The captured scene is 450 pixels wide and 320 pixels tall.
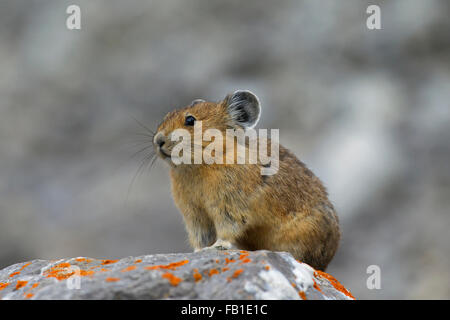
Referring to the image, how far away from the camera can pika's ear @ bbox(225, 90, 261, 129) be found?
23.4 feet

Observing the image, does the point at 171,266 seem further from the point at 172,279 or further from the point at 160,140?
the point at 160,140

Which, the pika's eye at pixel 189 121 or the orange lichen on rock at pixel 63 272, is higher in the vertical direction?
the pika's eye at pixel 189 121

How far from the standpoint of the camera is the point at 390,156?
13977 mm

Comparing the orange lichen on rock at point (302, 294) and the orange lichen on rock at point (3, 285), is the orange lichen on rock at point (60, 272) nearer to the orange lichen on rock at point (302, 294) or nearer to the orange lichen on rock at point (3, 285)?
the orange lichen on rock at point (3, 285)

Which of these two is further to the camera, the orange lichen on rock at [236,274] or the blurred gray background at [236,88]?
the blurred gray background at [236,88]

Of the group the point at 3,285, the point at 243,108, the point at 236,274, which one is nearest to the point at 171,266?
the point at 236,274

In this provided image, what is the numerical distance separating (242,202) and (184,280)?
79.8 inches

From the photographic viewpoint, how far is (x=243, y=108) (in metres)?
7.16

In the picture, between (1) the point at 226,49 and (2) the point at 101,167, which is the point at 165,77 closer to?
(1) the point at 226,49

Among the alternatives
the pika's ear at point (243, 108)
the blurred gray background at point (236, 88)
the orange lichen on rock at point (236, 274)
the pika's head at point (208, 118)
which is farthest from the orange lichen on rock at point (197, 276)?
the blurred gray background at point (236, 88)

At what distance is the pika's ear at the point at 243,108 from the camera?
7117 mm

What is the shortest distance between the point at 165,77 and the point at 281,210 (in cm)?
920

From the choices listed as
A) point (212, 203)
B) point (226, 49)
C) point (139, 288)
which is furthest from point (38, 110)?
point (139, 288)

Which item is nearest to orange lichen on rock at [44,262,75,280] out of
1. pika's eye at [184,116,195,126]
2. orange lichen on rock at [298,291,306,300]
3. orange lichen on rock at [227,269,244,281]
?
orange lichen on rock at [227,269,244,281]
